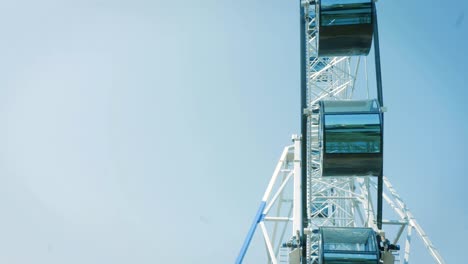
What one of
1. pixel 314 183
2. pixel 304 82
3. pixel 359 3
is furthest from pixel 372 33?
pixel 314 183

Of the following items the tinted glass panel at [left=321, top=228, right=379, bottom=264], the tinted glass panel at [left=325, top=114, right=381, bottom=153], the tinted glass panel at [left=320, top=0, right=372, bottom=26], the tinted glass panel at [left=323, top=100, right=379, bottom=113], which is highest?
the tinted glass panel at [left=320, top=0, right=372, bottom=26]

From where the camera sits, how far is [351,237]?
9664 millimetres

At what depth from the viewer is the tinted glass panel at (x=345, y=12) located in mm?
10023

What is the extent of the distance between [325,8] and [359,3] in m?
0.62

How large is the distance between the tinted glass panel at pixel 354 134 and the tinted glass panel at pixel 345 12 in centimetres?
192

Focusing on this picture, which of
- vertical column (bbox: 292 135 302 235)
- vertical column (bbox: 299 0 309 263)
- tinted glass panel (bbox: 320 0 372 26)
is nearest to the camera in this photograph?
vertical column (bbox: 299 0 309 263)

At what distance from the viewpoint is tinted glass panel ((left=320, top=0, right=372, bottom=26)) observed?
10023mm

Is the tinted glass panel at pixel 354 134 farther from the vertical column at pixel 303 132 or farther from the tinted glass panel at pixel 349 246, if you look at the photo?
the tinted glass panel at pixel 349 246

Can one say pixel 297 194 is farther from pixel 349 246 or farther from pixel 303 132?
pixel 303 132

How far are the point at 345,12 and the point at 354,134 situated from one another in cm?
238

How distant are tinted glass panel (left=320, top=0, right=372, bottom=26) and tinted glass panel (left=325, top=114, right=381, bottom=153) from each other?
1.92 metres

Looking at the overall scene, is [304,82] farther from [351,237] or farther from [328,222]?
[328,222]

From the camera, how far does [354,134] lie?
9273 millimetres

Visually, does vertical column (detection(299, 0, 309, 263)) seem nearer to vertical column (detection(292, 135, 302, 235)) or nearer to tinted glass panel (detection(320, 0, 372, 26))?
tinted glass panel (detection(320, 0, 372, 26))
